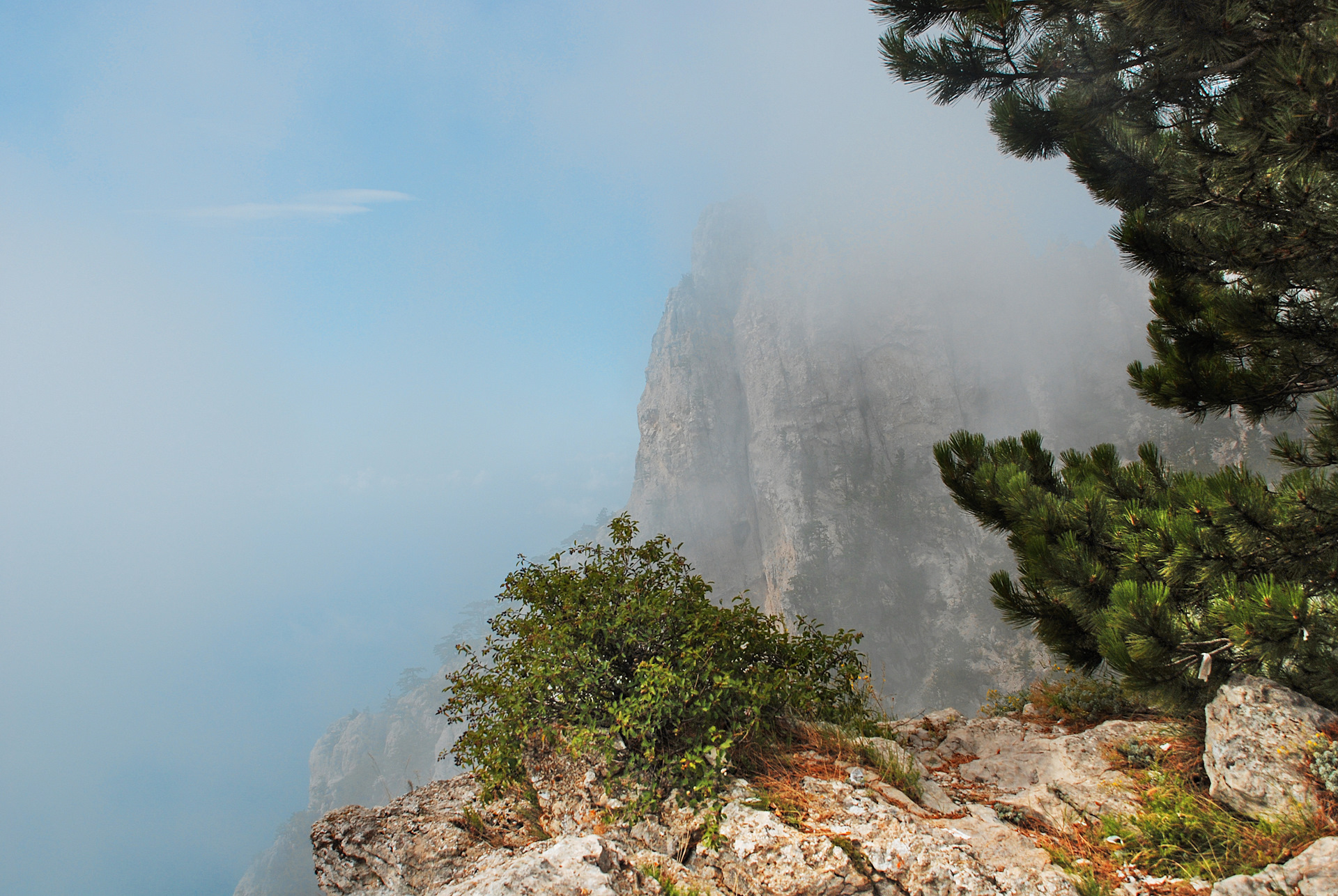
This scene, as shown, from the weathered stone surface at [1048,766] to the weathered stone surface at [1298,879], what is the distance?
0.80 metres

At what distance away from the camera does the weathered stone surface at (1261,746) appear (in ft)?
9.02

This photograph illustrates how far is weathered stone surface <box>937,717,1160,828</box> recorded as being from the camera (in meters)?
3.31

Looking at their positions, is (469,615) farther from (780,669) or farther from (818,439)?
(780,669)

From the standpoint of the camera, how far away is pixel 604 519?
9912cm

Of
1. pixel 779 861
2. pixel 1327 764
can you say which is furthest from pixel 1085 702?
pixel 779 861

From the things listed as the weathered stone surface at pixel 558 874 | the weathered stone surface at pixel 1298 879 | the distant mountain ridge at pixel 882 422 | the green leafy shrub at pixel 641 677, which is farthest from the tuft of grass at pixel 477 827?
the distant mountain ridge at pixel 882 422

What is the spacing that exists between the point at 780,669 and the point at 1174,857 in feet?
7.02

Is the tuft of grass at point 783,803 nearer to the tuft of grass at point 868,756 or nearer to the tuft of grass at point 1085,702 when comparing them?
the tuft of grass at point 868,756

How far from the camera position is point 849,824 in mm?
3086

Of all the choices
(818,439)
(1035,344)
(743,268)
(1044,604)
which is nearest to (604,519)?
(743,268)

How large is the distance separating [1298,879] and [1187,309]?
4.68 metres

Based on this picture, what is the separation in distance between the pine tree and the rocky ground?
19.5 inches

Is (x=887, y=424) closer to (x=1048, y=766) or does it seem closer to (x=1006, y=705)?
(x=1006, y=705)

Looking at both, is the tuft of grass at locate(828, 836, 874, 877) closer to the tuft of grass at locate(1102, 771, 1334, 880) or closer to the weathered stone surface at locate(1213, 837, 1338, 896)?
the tuft of grass at locate(1102, 771, 1334, 880)
